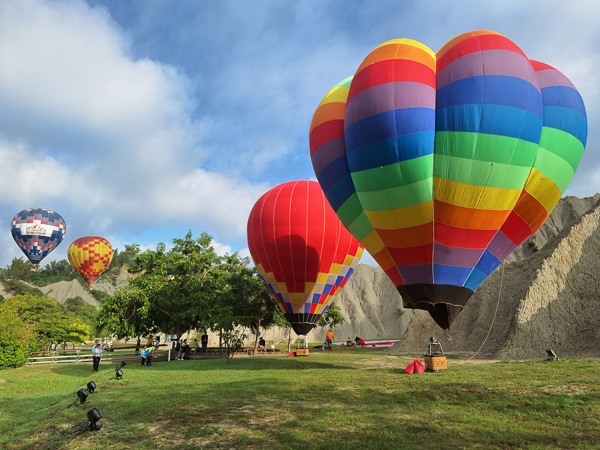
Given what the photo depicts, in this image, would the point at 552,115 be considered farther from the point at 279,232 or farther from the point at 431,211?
the point at 279,232

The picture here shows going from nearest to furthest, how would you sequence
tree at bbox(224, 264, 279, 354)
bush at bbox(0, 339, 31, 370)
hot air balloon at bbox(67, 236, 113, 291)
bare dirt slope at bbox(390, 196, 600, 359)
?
bush at bbox(0, 339, 31, 370)
bare dirt slope at bbox(390, 196, 600, 359)
tree at bbox(224, 264, 279, 354)
hot air balloon at bbox(67, 236, 113, 291)

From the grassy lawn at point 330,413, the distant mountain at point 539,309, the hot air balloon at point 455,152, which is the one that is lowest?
the grassy lawn at point 330,413

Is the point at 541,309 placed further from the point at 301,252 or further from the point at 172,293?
the point at 172,293

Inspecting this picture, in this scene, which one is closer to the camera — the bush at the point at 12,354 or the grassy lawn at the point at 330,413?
the grassy lawn at the point at 330,413

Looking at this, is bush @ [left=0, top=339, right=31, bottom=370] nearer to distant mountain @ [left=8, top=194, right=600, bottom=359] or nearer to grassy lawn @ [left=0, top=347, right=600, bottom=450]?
grassy lawn @ [left=0, top=347, right=600, bottom=450]

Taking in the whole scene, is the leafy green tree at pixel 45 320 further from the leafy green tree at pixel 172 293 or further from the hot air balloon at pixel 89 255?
the hot air balloon at pixel 89 255

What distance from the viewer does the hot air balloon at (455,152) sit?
477 inches

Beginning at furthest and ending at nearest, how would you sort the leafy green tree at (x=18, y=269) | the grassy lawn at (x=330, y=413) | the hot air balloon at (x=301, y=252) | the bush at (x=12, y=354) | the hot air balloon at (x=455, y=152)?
the leafy green tree at (x=18, y=269) < the hot air balloon at (x=301, y=252) < the bush at (x=12, y=354) < the hot air balloon at (x=455, y=152) < the grassy lawn at (x=330, y=413)

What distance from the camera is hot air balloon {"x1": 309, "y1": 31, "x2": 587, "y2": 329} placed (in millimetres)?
12125

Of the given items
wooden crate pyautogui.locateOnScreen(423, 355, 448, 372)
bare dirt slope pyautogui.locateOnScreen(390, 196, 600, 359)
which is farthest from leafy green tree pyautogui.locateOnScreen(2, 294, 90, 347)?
bare dirt slope pyautogui.locateOnScreen(390, 196, 600, 359)

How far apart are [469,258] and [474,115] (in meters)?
4.86

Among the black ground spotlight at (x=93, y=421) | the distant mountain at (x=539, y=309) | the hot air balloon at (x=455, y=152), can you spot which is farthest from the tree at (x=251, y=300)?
the black ground spotlight at (x=93, y=421)

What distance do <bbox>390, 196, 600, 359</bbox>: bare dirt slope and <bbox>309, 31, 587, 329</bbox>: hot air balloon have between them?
1015 cm

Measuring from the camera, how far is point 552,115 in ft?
42.6
